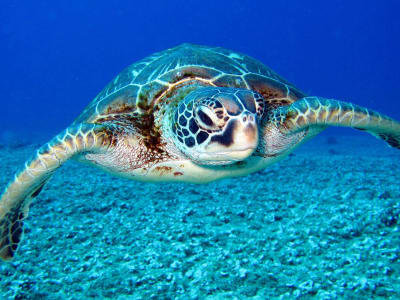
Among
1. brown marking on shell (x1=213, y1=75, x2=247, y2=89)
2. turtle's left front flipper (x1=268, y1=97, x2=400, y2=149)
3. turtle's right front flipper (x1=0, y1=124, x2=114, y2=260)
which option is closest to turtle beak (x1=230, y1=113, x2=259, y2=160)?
turtle's left front flipper (x1=268, y1=97, x2=400, y2=149)

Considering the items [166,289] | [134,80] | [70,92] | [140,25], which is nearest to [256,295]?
[166,289]

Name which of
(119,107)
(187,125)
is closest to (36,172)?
(119,107)

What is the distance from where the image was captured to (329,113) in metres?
2.64

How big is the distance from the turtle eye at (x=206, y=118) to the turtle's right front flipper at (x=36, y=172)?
1.07m

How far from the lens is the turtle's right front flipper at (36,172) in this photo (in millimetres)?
2465

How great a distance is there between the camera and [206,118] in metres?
2.11

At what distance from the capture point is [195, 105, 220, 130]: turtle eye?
2.08 metres

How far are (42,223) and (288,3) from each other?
104350 mm

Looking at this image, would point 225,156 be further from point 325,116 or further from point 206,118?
point 325,116

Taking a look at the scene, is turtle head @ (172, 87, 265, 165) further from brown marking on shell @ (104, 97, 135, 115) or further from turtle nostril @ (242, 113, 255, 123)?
brown marking on shell @ (104, 97, 135, 115)

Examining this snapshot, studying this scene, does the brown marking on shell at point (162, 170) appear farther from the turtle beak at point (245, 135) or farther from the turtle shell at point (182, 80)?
the turtle beak at point (245, 135)

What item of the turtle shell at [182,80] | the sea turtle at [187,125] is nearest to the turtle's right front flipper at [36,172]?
the sea turtle at [187,125]

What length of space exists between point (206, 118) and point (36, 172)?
158cm

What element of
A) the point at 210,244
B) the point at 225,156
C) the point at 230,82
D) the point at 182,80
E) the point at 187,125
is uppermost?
the point at 182,80
